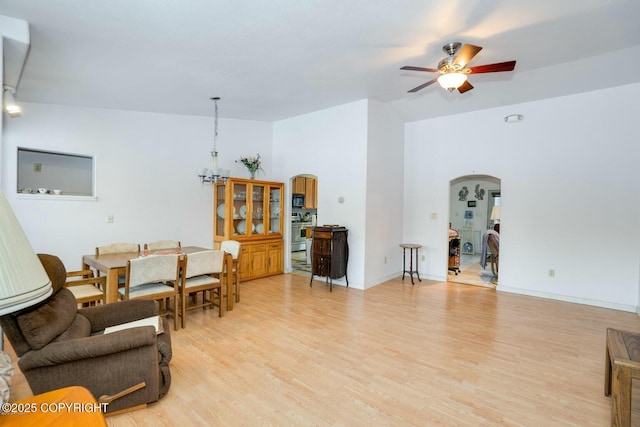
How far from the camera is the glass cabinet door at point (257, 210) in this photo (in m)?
6.09

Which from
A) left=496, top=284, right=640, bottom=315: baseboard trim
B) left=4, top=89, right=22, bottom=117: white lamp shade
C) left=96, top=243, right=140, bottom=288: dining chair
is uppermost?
left=4, top=89, right=22, bottom=117: white lamp shade

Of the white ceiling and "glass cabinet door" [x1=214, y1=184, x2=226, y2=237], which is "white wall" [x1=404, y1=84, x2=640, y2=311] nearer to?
the white ceiling

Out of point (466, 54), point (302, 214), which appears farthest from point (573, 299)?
point (302, 214)

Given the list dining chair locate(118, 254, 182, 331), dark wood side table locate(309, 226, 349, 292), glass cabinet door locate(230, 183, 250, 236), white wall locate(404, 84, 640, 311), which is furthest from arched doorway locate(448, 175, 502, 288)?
dining chair locate(118, 254, 182, 331)

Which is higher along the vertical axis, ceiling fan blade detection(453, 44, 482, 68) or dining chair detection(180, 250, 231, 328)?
ceiling fan blade detection(453, 44, 482, 68)

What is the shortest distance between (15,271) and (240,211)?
5.17 m

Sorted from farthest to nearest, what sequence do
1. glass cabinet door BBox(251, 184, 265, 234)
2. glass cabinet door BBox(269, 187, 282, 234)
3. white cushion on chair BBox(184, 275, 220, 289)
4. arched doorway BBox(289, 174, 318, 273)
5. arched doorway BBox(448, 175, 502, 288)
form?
arched doorway BBox(448, 175, 502, 288) → arched doorway BBox(289, 174, 318, 273) → glass cabinet door BBox(269, 187, 282, 234) → glass cabinet door BBox(251, 184, 265, 234) → white cushion on chair BBox(184, 275, 220, 289)


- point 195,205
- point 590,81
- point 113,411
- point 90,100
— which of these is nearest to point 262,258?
point 195,205

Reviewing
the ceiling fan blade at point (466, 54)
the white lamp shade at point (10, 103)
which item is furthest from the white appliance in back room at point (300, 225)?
the ceiling fan blade at point (466, 54)

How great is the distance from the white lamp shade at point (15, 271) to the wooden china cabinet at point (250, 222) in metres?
4.83

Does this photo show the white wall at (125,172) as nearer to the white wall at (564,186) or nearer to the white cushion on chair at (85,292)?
the white cushion on chair at (85,292)

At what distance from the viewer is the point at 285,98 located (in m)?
5.10

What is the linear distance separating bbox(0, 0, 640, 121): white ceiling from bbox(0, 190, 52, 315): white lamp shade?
2.39 m

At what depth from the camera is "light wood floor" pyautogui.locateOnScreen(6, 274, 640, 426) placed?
85.7 inches
